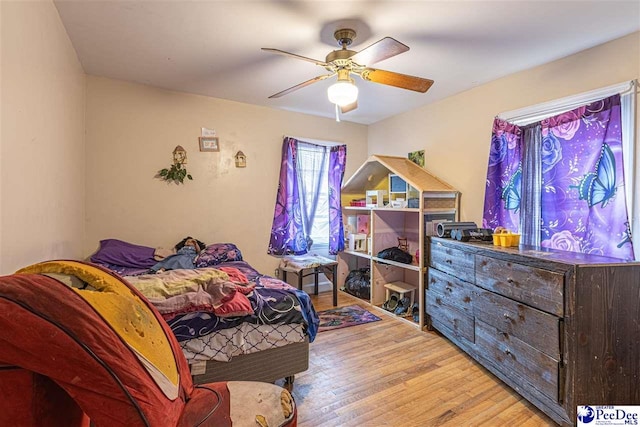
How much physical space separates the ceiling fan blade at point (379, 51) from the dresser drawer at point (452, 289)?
1.85 meters

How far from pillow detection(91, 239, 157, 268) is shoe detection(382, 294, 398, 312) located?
2.57 m

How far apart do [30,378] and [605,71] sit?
343cm

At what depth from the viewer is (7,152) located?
1.32 meters

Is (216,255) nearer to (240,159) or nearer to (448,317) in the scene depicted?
(240,159)

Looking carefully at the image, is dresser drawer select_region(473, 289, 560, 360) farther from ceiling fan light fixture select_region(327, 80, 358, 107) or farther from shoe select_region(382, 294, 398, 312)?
ceiling fan light fixture select_region(327, 80, 358, 107)

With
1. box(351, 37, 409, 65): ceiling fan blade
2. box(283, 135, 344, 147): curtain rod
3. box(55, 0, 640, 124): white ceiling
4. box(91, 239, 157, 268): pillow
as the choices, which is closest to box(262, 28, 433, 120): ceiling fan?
box(351, 37, 409, 65): ceiling fan blade

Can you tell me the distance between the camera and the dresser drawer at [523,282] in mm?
1775

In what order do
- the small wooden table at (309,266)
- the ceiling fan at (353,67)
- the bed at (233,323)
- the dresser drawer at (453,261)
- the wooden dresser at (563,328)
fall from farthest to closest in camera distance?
the small wooden table at (309,266), the dresser drawer at (453,261), the ceiling fan at (353,67), the bed at (233,323), the wooden dresser at (563,328)

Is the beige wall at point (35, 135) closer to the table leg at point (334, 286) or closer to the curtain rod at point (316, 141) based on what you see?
the curtain rod at point (316, 141)

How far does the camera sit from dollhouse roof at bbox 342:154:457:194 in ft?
10.7

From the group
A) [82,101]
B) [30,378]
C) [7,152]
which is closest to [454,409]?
[30,378]

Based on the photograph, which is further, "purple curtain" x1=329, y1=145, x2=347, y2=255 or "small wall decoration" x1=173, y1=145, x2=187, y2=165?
"purple curtain" x1=329, y1=145, x2=347, y2=255

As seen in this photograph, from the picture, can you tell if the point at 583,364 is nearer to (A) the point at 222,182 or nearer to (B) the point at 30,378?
(B) the point at 30,378

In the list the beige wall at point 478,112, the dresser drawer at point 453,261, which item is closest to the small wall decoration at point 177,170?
the beige wall at point 478,112
